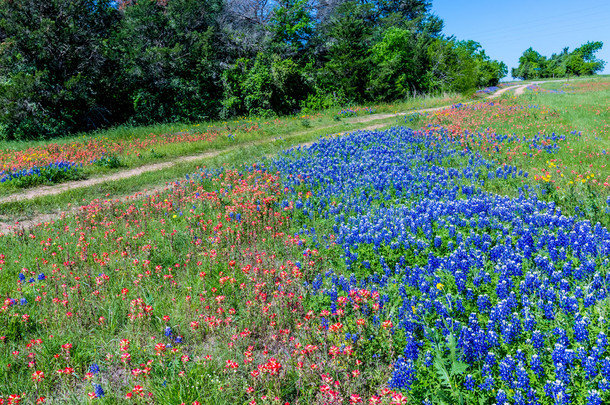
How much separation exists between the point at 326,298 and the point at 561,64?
12496 centimetres

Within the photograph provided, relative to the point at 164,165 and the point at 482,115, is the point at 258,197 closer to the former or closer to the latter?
the point at 164,165

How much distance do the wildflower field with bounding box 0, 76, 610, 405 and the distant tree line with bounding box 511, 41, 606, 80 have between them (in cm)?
10721

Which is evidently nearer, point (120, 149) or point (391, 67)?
point (120, 149)

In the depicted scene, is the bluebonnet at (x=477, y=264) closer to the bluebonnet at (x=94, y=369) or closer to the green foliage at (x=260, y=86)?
the bluebonnet at (x=94, y=369)

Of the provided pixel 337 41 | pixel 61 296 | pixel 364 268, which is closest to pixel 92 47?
pixel 337 41

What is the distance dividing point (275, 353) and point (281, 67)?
93.0 ft

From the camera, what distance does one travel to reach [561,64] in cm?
10106

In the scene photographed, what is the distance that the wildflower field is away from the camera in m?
3.10

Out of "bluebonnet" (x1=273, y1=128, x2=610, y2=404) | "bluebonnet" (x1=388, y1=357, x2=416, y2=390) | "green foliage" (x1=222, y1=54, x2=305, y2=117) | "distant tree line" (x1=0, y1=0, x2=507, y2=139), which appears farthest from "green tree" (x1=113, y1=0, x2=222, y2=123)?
"bluebonnet" (x1=388, y1=357, x2=416, y2=390)

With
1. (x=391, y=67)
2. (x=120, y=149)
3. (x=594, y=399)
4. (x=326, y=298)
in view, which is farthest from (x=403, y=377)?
(x=391, y=67)

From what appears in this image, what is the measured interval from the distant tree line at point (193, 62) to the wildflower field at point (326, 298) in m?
20.4

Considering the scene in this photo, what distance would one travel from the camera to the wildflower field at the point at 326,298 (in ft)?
10.2

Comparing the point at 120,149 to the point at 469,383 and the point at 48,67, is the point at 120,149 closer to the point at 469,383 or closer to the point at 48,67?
the point at 48,67

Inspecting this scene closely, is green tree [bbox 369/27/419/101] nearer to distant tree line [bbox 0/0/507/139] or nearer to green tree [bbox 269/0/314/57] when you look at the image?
distant tree line [bbox 0/0/507/139]
